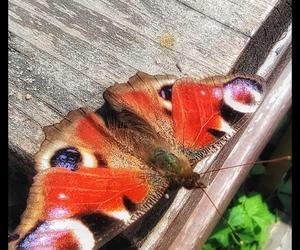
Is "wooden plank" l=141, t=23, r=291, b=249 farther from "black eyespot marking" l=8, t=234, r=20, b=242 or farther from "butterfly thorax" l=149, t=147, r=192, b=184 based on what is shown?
"black eyespot marking" l=8, t=234, r=20, b=242

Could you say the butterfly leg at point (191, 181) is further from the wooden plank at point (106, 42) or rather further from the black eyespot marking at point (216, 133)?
the wooden plank at point (106, 42)

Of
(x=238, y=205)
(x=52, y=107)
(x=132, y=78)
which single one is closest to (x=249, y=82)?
(x=132, y=78)

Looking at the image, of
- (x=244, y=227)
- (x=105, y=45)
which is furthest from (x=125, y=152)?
(x=244, y=227)

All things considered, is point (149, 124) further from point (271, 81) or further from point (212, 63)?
point (271, 81)

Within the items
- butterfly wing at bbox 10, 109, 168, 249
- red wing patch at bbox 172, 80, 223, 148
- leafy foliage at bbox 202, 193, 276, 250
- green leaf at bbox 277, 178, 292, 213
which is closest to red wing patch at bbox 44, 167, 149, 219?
butterfly wing at bbox 10, 109, 168, 249

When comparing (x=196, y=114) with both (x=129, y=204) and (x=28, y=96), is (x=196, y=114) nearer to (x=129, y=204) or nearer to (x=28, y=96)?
(x=129, y=204)
